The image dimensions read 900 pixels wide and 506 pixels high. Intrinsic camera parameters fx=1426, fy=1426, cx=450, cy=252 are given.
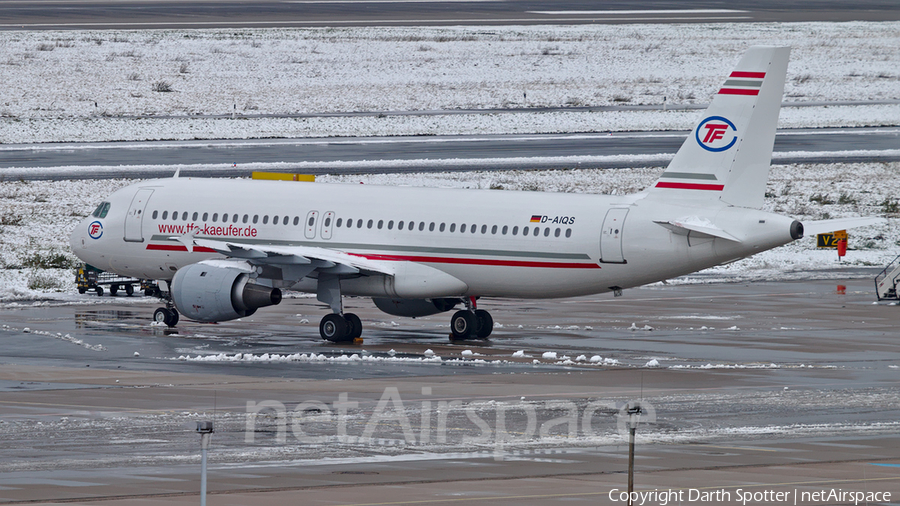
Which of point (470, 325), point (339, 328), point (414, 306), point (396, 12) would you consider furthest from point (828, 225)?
point (396, 12)

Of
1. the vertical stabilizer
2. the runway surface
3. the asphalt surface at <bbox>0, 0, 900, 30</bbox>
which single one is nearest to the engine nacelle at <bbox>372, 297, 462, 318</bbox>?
the runway surface

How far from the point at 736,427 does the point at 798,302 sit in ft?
71.1

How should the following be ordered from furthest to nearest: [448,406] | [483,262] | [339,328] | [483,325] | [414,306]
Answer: [414,306] → [483,325] → [339,328] → [483,262] → [448,406]

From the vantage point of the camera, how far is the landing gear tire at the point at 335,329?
117 feet

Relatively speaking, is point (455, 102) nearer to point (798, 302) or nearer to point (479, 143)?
point (479, 143)

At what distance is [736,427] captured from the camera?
23.1 meters

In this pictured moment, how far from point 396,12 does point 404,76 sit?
97.5 feet

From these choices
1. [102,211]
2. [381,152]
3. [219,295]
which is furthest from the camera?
[381,152]

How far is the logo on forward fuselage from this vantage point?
4062 centimetres

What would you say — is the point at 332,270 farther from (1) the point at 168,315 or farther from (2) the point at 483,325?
(1) the point at 168,315

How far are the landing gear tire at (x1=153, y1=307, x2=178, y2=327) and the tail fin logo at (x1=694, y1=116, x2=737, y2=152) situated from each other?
48.6 ft

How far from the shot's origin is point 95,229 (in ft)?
134

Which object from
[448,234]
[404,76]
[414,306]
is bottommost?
[414,306]

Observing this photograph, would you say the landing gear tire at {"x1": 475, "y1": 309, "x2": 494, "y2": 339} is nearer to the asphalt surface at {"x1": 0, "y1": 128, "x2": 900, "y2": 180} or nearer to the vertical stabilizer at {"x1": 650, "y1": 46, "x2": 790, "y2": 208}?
the vertical stabilizer at {"x1": 650, "y1": 46, "x2": 790, "y2": 208}
